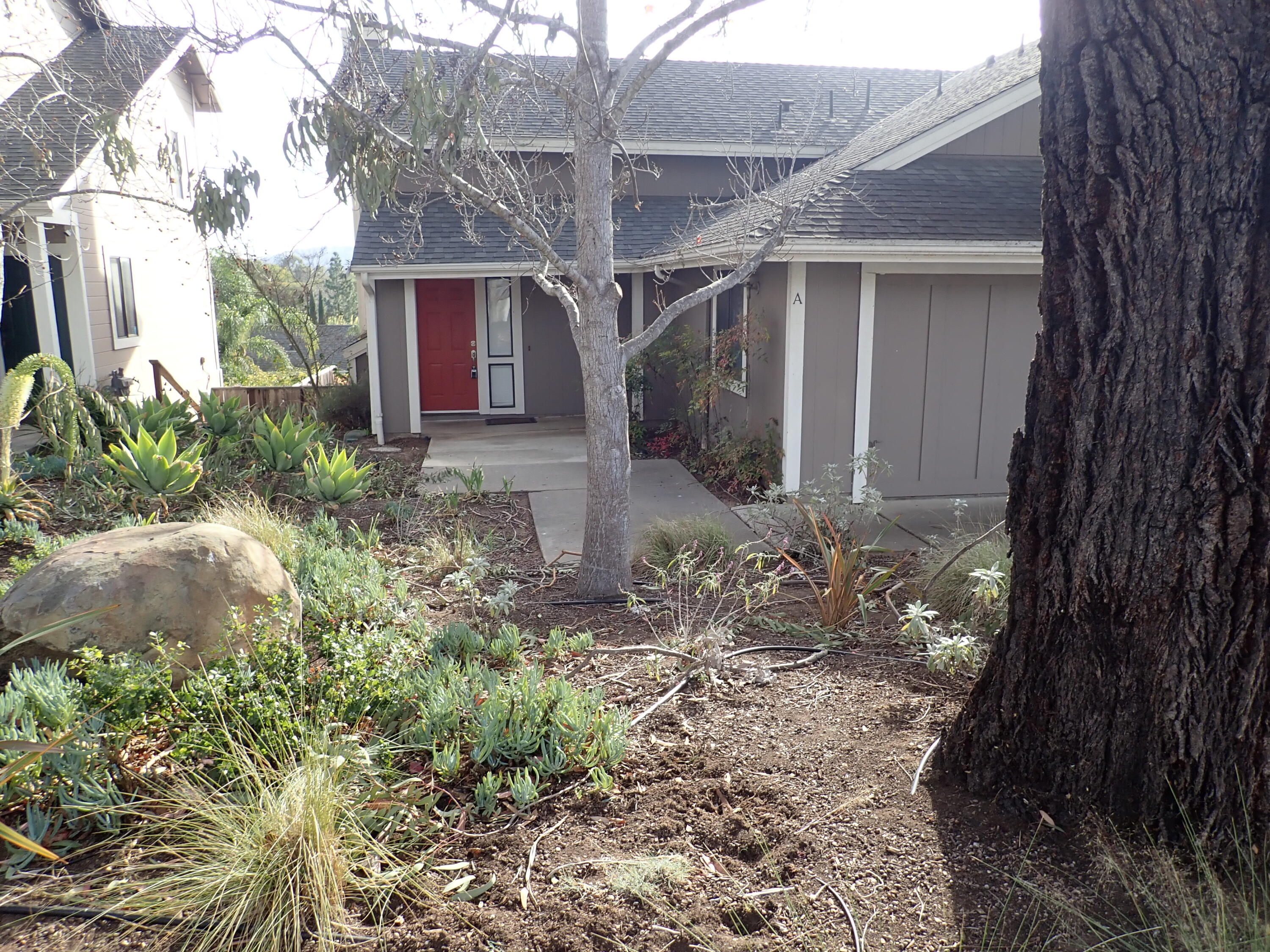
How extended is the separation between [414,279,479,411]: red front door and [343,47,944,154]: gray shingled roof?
2.99 metres

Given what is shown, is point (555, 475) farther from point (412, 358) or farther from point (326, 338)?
point (326, 338)

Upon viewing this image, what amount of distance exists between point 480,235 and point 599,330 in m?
8.15

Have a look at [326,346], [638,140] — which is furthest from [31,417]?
[326,346]

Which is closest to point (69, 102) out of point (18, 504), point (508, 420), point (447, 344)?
point (18, 504)

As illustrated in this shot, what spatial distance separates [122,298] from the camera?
13664 millimetres

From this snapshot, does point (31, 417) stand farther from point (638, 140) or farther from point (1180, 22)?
point (1180, 22)

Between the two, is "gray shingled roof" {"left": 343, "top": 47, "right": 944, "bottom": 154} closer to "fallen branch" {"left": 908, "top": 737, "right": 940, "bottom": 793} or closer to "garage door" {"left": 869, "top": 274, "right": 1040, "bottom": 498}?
"garage door" {"left": 869, "top": 274, "right": 1040, "bottom": 498}

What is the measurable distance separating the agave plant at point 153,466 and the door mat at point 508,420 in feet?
24.8

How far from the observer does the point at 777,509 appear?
25.0ft

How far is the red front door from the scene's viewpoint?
1529cm

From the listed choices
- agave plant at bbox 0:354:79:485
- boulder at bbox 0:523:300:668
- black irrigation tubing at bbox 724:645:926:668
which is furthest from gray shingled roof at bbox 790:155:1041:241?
agave plant at bbox 0:354:79:485

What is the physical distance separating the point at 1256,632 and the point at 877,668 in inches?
88.0

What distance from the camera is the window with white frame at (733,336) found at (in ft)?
32.6

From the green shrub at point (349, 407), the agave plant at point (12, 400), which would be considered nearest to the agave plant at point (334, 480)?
the agave plant at point (12, 400)
